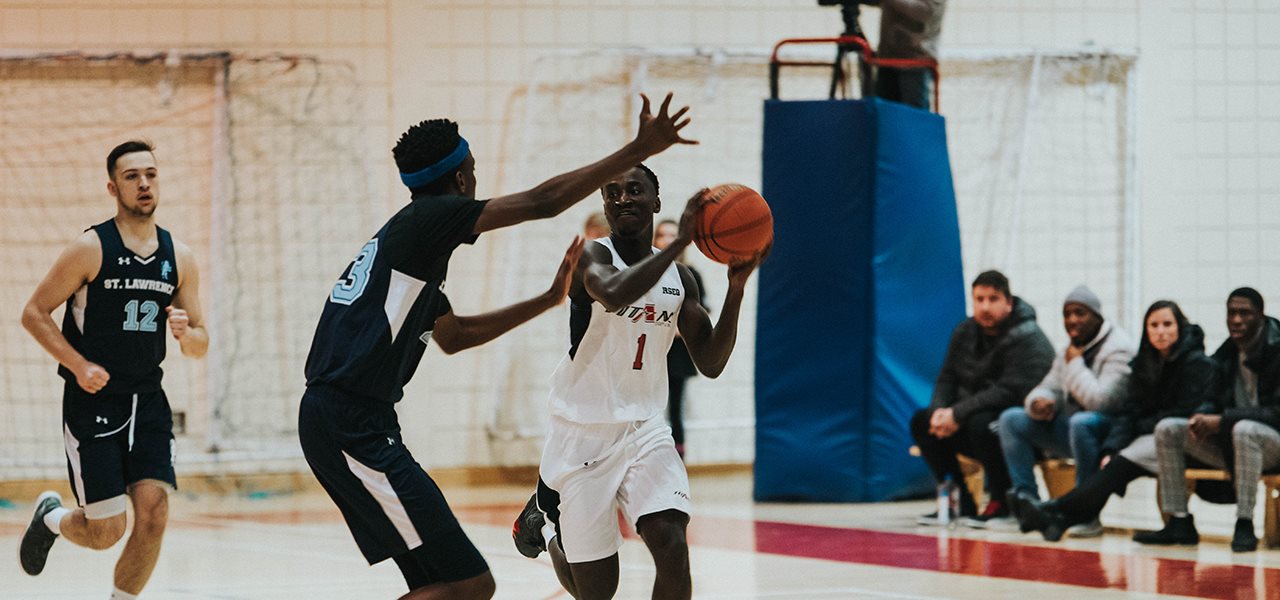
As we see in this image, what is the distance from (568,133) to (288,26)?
2050 mm

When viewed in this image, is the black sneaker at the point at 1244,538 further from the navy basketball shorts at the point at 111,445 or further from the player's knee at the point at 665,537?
the navy basketball shorts at the point at 111,445

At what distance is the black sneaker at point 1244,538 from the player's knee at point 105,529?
5.12 metres

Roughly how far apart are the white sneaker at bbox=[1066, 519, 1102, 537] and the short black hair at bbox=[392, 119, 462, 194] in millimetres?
Result: 5264

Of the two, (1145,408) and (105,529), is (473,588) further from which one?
(1145,408)

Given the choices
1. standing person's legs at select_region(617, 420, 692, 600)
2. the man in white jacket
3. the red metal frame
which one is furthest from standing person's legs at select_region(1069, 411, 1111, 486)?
standing person's legs at select_region(617, 420, 692, 600)

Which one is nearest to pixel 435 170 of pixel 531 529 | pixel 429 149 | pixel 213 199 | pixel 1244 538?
pixel 429 149

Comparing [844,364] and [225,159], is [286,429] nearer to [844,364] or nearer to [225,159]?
[225,159]

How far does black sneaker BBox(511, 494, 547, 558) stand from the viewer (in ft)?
18.5

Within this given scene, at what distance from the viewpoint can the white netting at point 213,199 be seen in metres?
11.1

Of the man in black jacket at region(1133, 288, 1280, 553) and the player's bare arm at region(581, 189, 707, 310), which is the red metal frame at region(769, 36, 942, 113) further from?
the player's bare arm at region(581, 189, 707, 310)

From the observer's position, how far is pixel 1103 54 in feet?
40.2

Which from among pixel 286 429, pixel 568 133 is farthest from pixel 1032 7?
pixel 286 429

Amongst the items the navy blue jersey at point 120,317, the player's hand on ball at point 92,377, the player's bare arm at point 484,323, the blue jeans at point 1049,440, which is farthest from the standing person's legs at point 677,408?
the player's bare arm at point 484,323

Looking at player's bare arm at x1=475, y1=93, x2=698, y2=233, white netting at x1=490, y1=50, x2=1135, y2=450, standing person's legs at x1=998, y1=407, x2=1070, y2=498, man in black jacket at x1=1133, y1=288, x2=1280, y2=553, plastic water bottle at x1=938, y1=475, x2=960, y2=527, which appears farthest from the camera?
white netting at x1=490, y1=50, x2=1135, y2=450
